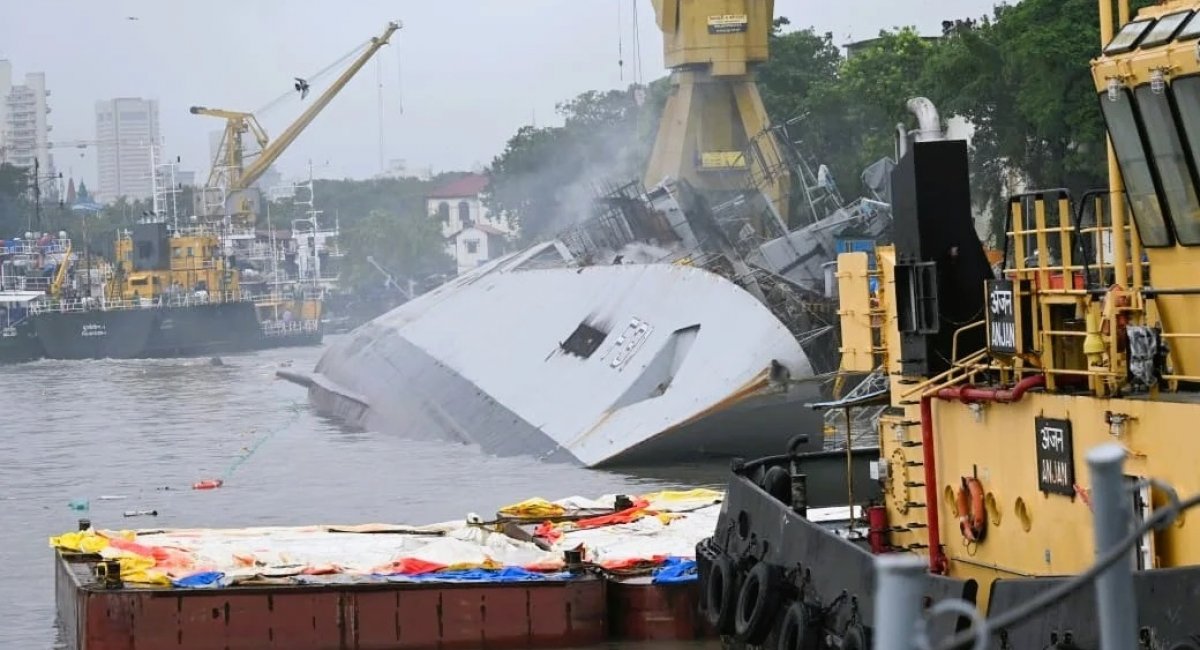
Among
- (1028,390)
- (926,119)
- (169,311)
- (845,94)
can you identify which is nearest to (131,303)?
(169,311)

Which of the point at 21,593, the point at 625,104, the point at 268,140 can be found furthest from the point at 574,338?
the point at 268,140

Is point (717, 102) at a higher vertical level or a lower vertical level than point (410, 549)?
higher

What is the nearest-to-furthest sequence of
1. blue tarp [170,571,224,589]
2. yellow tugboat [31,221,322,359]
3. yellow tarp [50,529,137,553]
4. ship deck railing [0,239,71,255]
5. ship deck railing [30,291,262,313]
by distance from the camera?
1. blue tarp [170,571,224,589]
2. yellow tarp [50,529,137,553]
3. yellow tugboat [31,221,322,359]
4. ship deck railing [30,291,262,313]
5. ship deck railing [0,239,71,255]

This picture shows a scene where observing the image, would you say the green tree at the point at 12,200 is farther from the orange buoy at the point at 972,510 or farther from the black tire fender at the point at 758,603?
the orange buoy at the point at 972,510

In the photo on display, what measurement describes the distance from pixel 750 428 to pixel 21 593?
60.3 feet

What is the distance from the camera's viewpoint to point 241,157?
479ft

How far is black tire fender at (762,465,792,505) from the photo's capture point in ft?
68.6

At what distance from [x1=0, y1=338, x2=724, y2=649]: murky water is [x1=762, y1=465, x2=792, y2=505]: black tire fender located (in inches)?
105

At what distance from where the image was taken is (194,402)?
2844 inches

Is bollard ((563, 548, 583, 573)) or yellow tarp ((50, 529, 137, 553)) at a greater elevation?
yellow tarp ((50, 529, 137, 553))

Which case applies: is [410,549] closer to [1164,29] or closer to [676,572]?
[676,572]

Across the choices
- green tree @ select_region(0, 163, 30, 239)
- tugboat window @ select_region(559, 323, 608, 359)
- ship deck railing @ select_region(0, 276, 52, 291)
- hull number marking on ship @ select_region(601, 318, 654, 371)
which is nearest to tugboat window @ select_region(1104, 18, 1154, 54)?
hull number marking on ship @ select_region(601, 318, 654, 371)

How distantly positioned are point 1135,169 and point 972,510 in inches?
124

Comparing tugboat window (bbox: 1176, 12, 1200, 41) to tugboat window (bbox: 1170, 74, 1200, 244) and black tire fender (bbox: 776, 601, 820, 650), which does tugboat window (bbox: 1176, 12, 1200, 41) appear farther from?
black tire fender (bbox: 776, 601, 820, 650)
